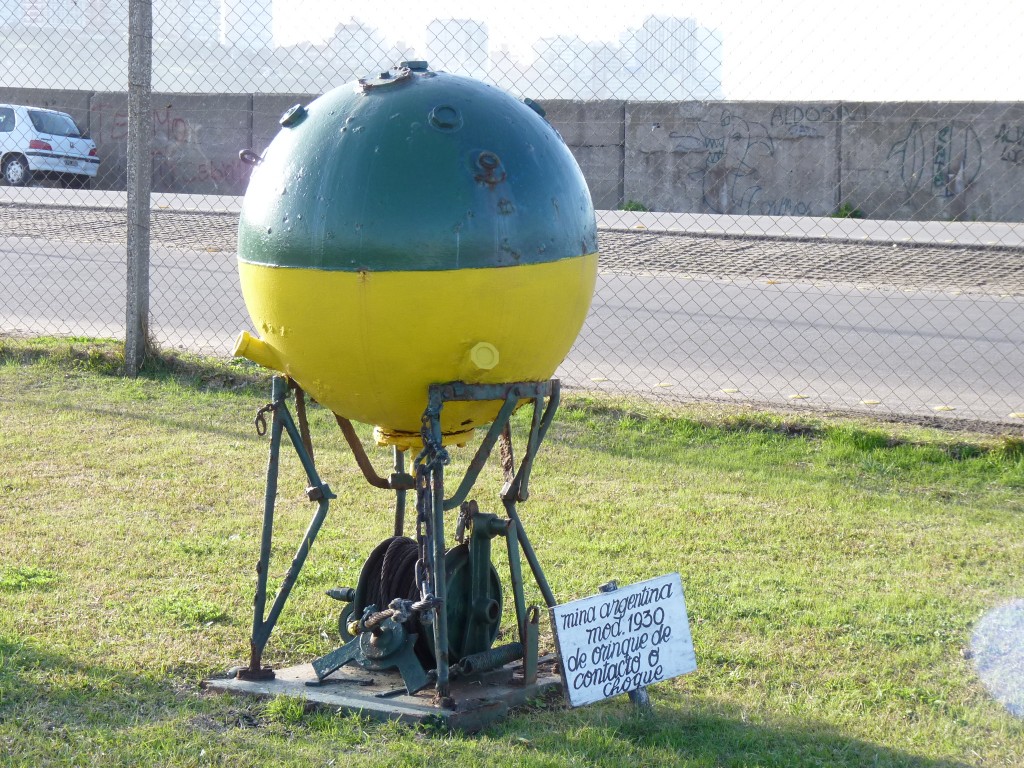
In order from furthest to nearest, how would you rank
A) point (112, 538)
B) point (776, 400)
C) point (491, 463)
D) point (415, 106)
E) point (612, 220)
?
point (612, 220)
point (776, 400)
point (491, 463)
point (112, 538)
point (415, 106)

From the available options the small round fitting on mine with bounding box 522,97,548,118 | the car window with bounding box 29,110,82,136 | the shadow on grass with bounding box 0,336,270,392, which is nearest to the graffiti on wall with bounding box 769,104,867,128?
the shadow on grass with bounding box 0,336,270,392

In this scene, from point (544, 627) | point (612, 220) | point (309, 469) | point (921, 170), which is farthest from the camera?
point (612, 220)

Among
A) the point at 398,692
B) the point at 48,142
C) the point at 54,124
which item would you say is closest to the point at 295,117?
the point at 398,692

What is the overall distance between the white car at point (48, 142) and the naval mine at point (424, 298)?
17753 mm

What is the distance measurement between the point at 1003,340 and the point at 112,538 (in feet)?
24.2

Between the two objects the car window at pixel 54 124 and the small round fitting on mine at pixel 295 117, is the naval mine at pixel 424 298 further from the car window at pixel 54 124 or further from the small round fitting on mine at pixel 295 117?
the car window at pixel 54 124

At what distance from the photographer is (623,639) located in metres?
3.54

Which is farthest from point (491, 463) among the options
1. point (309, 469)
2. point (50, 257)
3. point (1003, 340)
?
point (50, 257)

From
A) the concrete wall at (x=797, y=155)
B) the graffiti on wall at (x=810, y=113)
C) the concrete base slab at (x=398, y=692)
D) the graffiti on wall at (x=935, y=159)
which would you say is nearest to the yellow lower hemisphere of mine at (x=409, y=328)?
the concrete base slab at (x=398, y=692)

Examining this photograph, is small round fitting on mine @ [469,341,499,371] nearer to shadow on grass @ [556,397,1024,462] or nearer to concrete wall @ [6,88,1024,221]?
shadow on grass @ [556,397,1024,462]

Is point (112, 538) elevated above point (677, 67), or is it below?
below

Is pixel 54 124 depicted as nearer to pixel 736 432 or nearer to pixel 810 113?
pixel 810 113

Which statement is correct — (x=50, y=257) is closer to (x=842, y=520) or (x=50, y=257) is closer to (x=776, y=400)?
(x=776, y=400)

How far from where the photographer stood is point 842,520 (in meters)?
5.48
